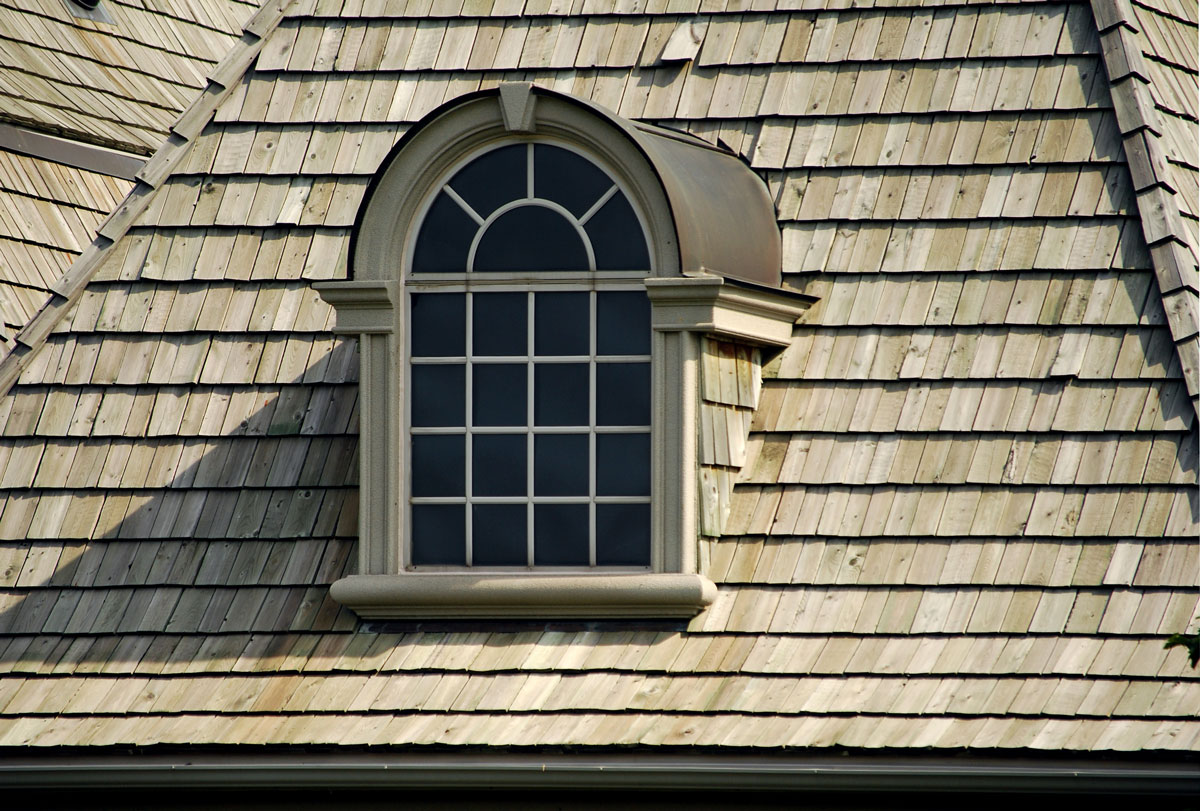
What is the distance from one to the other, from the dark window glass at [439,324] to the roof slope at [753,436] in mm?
634

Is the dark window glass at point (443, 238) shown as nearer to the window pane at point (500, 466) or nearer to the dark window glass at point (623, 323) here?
the dark window glass at point (623, 323)

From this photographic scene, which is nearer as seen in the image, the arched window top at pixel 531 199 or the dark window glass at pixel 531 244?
the arched window top at pixel 531 199

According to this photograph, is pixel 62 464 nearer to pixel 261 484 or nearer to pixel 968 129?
pixel 261 484

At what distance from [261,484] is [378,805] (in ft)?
5.19

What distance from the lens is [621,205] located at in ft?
23.7

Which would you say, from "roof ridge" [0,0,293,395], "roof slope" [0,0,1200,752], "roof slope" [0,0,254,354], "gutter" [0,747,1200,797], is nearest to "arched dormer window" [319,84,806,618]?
"roof slope" [0,0,1200,752]

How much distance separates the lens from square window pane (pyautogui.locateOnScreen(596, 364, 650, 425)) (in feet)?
23.7

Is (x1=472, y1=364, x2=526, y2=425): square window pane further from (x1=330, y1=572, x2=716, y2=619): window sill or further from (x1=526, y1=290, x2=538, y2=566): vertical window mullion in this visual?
(x1=330, y1=572, x2=716, y2=619): window sill

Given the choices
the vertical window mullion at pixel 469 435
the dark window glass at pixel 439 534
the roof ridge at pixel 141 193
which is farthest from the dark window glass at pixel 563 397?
the roof ridge at pixel 141 193

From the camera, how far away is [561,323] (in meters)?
7.28

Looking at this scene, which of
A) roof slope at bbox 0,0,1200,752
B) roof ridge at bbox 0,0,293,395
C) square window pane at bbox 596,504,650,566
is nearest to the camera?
roof slope at bbox 0,0,1200,752

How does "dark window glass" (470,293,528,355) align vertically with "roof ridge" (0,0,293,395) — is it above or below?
below

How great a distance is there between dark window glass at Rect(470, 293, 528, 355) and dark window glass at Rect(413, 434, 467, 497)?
401 millimetres

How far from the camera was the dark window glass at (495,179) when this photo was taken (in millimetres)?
7312
